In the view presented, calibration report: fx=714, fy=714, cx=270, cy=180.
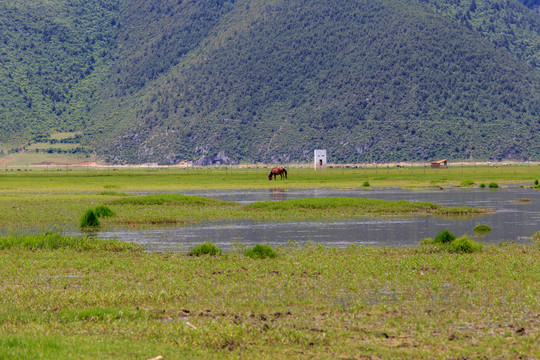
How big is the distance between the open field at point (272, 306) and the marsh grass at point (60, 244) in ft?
5.59

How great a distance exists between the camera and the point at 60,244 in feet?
84.7

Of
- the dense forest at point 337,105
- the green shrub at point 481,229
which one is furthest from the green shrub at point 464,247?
the dense forest at point 337,105

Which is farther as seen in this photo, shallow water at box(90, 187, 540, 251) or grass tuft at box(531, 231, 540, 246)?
shallow water at box(90, 187, 540, 251)

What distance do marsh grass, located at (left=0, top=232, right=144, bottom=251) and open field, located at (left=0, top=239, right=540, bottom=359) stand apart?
170cm

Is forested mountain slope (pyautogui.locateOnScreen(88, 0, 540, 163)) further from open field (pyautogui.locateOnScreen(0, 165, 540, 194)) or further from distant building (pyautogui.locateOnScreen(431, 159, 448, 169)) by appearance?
open field (pyautogui.locateOnScreen(0, 165, 540, 194))

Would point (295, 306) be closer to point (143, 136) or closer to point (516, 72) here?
point (143, 136)

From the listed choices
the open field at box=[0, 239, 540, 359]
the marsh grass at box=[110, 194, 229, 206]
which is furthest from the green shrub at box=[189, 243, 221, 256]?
the marsh grass at box=[110, 194, 229, 206]

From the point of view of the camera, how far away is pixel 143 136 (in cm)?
18212

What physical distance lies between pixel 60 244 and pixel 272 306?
1272 centimetres

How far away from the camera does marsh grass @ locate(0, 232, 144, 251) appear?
2531 centimetres

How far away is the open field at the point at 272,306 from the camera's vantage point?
12180 millimetres

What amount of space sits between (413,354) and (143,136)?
17426 cm

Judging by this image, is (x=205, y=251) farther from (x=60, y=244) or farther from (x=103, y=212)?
(x=103, y=212)

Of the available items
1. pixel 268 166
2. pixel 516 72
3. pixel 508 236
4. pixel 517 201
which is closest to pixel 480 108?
pixel 516 72
